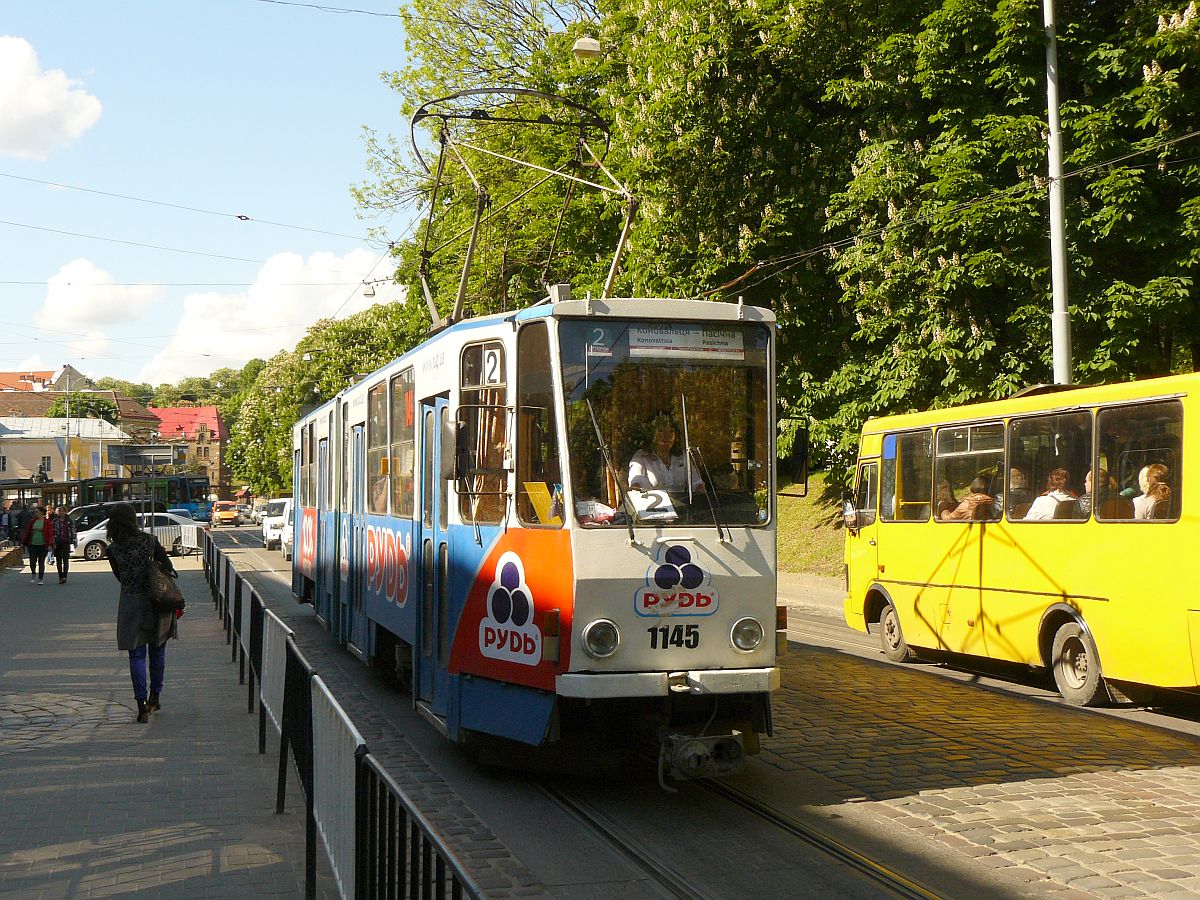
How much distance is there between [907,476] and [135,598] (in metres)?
8.66

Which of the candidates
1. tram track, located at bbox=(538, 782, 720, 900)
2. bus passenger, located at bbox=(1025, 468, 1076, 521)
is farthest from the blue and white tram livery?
bus passenger, located at bbox=(1025, 468, 1076, 521)

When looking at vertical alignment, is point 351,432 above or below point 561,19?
below

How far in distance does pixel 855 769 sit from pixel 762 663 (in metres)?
1.26

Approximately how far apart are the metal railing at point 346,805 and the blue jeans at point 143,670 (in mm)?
2178

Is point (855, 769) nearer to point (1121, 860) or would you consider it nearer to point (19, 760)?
point (1121, 860)

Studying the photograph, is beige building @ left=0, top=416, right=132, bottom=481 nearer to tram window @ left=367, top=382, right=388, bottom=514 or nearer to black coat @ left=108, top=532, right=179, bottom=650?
tram window @ left=367, top=382, right=388, bottom=514

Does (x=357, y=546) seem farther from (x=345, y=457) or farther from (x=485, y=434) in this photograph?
(x=485, y=434)

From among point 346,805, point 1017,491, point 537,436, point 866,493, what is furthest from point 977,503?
point 346,805

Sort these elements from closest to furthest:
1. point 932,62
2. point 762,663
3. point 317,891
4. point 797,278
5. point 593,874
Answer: point 317,891 → point 593,874 → point 762,663 → point 932,62 → point 797,278

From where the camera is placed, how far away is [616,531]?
8117 millimetres

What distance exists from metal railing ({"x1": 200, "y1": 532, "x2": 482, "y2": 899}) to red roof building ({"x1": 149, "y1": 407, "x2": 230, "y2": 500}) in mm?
166744

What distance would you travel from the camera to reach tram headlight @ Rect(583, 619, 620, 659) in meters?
7.93

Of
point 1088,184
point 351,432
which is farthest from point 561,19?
point 351,432

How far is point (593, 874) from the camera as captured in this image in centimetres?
656
